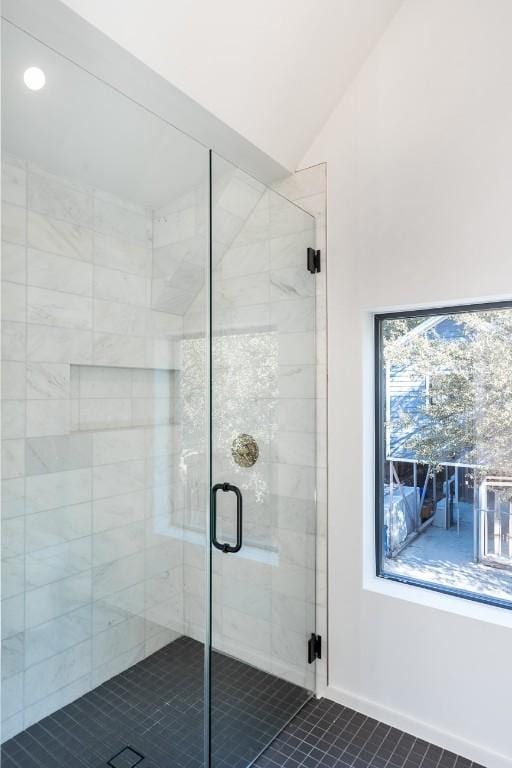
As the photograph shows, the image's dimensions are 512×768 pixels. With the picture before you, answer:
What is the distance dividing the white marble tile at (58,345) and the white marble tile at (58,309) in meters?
0.02

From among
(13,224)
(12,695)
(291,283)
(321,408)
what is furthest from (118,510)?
(291,283)

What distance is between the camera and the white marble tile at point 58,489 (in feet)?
4.36

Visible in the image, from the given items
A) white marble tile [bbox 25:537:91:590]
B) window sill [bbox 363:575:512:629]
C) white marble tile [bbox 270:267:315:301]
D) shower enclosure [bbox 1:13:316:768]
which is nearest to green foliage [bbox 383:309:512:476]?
white marble tile [bbox 270:267:315:301]

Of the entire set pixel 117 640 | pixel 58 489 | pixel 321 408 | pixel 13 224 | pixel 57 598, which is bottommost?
pixel 117 640

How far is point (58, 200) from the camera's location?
1.35 meters

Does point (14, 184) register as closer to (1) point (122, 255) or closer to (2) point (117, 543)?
(1) point (122, 255)

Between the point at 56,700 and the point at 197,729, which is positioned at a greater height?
the point at 56,700

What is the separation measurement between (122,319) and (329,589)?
163cm

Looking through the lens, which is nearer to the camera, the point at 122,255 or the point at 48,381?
the point at 48,381

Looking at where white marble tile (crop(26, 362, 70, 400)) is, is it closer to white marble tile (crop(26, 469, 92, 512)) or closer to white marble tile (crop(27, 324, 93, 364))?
white marble tile (crop(27, 324, 93, 364))

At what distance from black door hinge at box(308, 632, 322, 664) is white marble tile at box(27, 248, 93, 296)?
1.90 meters

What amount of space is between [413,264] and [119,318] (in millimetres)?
1288

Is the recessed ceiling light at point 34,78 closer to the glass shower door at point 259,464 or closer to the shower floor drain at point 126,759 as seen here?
the glass shower door at point 259,464

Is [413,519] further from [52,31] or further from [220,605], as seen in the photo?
[52,31]
